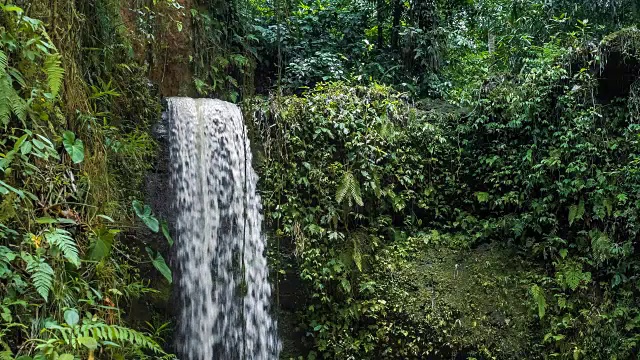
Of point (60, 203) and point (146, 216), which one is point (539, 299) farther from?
point (60, 203)

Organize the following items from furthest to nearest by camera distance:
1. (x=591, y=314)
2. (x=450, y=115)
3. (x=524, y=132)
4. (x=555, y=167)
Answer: (x=450, y=115), (x=524, y=132), (x=555, y=167), (x=591, y=314)

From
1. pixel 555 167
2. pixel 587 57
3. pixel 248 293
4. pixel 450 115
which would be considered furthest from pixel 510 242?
pixel 248 293

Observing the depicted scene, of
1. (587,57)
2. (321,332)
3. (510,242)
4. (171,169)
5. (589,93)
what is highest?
(587,57)

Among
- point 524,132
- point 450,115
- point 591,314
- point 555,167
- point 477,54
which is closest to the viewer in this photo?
point 591,314

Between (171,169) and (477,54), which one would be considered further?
(477,54)

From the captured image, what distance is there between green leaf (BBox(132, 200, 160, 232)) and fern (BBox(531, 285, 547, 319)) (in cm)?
402

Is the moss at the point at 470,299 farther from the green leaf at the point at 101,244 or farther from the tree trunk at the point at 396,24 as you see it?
the tree trunk at the point at 396,24

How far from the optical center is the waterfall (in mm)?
5219

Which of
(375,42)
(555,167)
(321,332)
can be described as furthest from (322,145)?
(375,42)

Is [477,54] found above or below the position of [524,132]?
above

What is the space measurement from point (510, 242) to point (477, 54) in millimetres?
5465

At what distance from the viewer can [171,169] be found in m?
5.54

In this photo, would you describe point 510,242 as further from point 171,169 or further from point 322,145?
point 171,169

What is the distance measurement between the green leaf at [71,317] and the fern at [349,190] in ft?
10.6
